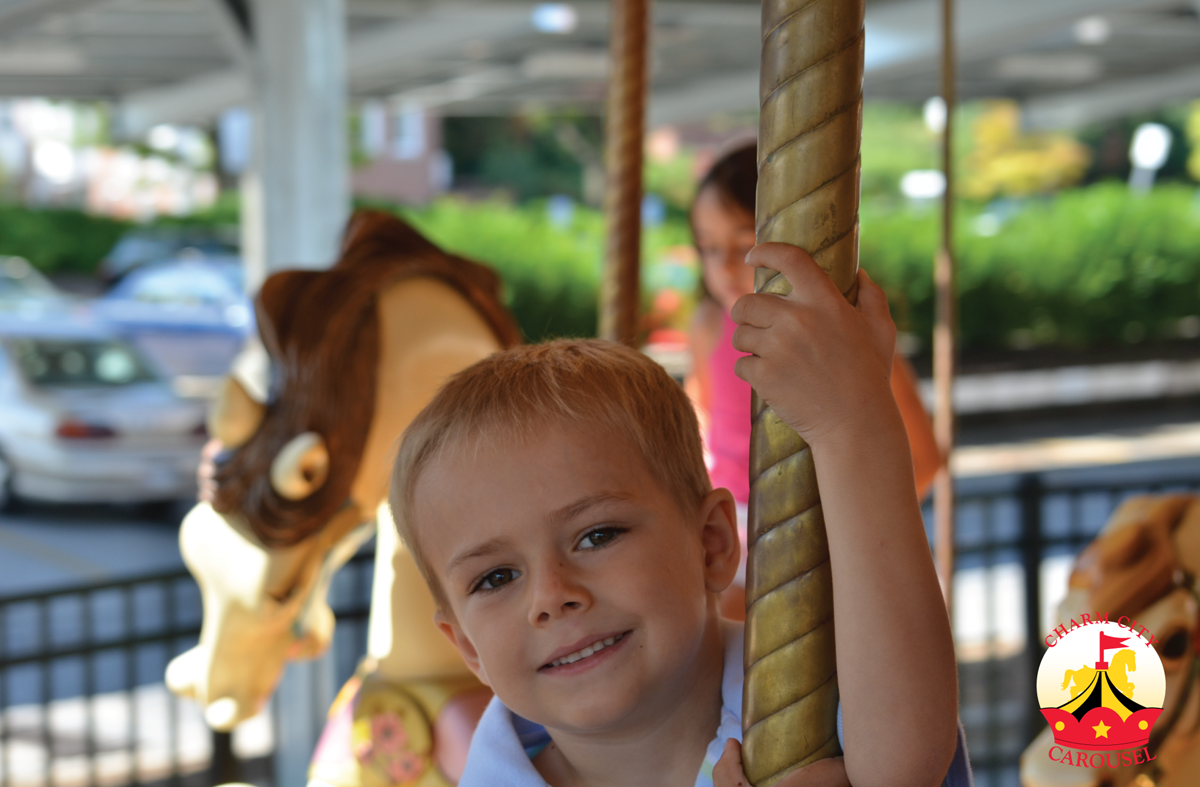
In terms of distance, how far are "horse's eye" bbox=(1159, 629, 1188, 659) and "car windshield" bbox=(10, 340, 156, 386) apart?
7266mm

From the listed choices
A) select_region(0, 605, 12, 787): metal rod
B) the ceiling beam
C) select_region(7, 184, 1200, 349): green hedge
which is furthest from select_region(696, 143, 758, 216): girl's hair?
the ceiling beam

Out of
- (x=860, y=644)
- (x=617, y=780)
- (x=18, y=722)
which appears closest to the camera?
(x=860, y=644)

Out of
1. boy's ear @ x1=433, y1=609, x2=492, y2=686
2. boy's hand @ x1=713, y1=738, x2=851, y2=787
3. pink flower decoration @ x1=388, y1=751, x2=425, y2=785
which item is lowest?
pink flower decoration @ x1=388, y1=751, x2=425, y2=785

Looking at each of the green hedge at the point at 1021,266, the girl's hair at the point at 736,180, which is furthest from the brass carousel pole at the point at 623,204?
the green hedge at the point at 1021,266

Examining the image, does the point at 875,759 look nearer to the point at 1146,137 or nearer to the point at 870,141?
the point at 1146,137

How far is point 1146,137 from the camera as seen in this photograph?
47.5 ft

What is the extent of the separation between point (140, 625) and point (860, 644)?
17.4ft

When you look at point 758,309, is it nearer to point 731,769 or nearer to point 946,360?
point 731,769

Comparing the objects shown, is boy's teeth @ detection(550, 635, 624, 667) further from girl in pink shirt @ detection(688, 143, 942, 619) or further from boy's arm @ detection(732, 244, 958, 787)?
girl in pink shirt @ detection(688, 143, 942, 619)

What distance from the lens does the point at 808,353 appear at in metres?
0.73

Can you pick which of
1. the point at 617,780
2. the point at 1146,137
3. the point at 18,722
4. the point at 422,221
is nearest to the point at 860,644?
the point at 617,780

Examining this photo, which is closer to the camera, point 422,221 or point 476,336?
point 476,336

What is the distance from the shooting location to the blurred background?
4051mm

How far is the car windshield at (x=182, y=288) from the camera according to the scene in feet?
44.5
